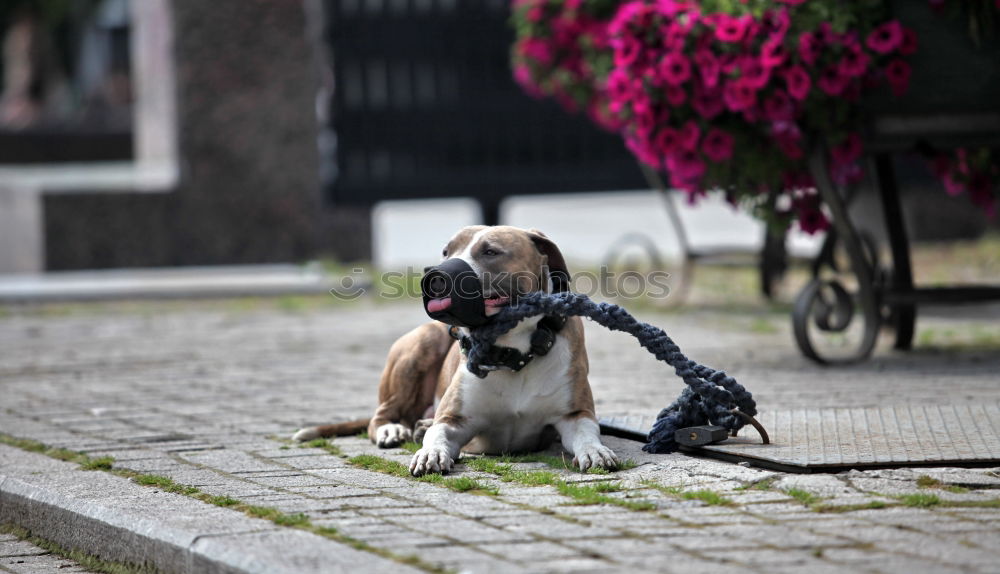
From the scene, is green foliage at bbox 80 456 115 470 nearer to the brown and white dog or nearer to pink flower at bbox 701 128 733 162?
the brown and white dog

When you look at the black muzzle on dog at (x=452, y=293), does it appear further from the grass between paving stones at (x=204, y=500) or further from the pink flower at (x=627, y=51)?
the pink flower at (x=627, y=51)

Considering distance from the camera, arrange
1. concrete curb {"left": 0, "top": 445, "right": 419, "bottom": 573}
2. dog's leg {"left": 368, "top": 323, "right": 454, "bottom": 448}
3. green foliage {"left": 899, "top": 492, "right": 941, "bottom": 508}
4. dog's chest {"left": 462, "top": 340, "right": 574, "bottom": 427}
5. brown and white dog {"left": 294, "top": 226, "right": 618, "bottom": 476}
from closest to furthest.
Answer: concrete curb {"left": 0, "top": 445, "right": 419, "bottom": 573} → green foliage {"left": 899, "top": 492, "right": 941, "bottom": 508} → brown and white dog {"left": 294, "top": 226, "right": 618, "bottom": 476} → dog's chest {"left": 462, "top": 340, "right": 574, "bottom": 427} → dog's leg {"left": 368, "top": 323, "right": 454, "bottom": 448}

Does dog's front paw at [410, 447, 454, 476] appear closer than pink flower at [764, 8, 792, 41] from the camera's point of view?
Yes

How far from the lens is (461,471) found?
494 centimetres

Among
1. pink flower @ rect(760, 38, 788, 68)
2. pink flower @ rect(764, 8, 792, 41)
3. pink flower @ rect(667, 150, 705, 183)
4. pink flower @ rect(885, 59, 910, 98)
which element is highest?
pink flower @ rect(764, 8, 792, 41)

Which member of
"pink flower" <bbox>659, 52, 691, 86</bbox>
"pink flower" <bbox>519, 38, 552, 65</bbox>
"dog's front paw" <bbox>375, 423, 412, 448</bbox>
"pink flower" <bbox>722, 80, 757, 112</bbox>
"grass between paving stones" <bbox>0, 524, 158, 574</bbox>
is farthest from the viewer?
"pink flower" <bbox>519, 38, 552, 65</bbox>

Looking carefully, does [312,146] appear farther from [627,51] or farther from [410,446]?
[410,446]

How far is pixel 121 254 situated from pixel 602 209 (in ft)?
30.0

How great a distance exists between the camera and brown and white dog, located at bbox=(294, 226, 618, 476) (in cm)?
497

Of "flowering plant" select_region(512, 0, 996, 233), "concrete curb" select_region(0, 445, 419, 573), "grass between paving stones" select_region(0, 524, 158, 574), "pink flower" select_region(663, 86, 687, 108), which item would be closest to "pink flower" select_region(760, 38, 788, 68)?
"flowering plant" select_region(512, 0, 996, 233)

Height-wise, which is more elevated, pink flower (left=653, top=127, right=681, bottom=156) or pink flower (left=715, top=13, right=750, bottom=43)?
pink flower (left=715, top=13, right=750, bottom=43)

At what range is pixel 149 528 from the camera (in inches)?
169

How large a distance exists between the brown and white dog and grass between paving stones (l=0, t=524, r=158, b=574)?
3.18 ft

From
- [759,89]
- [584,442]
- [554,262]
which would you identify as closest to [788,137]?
[759,89]
